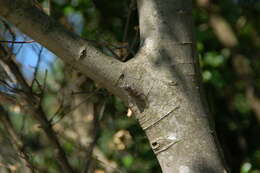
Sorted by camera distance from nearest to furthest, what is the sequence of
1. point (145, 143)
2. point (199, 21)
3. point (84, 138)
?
point (145, 143), point (84, 138), point (199, 21)

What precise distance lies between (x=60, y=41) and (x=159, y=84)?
1.19 ft

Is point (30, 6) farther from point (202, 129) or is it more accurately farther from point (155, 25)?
point (202, 129)

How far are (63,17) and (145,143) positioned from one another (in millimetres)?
1057

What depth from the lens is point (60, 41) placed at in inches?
52.0

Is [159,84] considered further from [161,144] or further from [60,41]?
[60,41]

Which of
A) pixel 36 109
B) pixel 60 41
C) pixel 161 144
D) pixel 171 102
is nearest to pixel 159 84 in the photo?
pixel 171 102

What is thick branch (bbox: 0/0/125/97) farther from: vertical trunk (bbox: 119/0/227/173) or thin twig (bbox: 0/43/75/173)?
thin twig (bbox: 0/43/75/173)

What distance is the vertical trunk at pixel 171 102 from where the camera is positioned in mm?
1321

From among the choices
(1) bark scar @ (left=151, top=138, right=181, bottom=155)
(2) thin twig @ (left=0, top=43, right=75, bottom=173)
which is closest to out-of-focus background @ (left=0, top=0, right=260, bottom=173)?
(2) thin twig @ (left=0, top=43, right=75, bottom=173)

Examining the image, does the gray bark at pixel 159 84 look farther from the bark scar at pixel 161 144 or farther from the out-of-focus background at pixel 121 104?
the out-of-focus background at pixel 121 104

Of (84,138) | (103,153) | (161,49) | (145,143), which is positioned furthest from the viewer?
(103,153)

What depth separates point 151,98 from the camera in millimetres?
1354

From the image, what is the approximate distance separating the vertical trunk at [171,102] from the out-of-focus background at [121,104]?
0.98 m

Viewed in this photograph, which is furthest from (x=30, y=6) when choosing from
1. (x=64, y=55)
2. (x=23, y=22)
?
(x=64, y=55)
